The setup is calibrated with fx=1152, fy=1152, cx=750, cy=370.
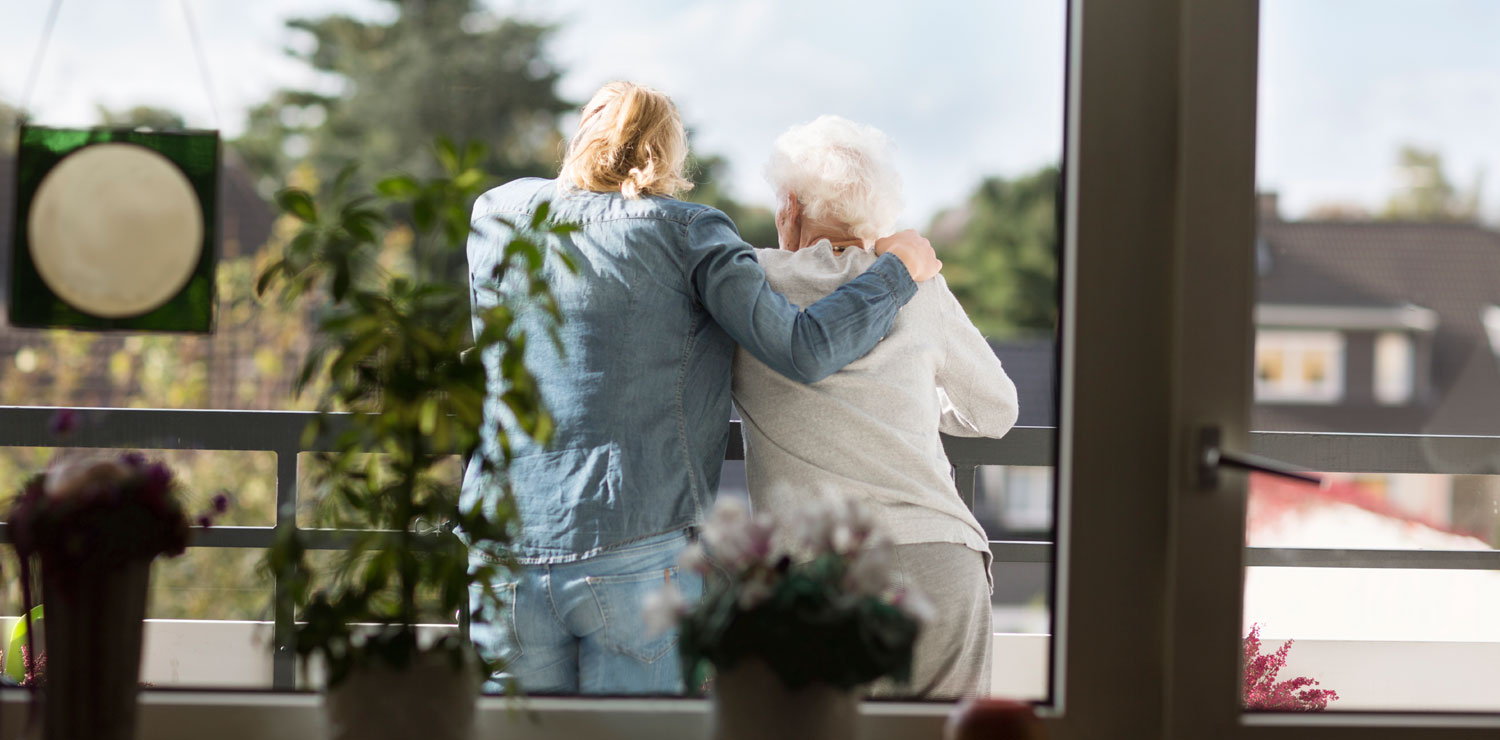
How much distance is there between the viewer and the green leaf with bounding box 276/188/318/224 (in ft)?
2.90

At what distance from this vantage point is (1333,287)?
3.90 feet

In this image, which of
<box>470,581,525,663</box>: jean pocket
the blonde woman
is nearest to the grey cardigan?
the blonde woman

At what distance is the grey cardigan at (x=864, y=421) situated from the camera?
1.71 metres

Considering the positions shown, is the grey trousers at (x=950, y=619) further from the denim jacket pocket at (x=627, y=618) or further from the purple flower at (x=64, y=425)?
the purple flower at (x=64, y=425)

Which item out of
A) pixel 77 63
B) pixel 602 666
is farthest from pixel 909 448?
pixel 77 63

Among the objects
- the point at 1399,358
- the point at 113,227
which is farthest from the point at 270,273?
the point at 1399,358

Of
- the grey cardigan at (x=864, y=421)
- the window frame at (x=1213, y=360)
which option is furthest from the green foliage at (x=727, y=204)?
the window frame at (x=1213, y=360)

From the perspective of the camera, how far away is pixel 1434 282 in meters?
1.45

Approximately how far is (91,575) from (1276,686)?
1.67m

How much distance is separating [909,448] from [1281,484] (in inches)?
24.1

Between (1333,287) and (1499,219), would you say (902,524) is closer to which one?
(1333,287)

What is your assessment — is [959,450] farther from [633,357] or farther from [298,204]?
[298,204]

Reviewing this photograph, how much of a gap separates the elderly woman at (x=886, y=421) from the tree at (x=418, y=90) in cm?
1311

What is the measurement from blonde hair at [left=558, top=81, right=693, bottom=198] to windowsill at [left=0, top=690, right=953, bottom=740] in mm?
809
